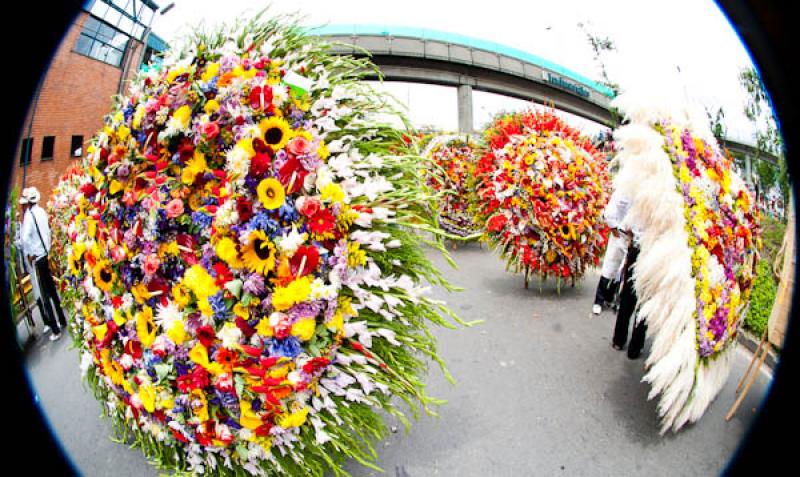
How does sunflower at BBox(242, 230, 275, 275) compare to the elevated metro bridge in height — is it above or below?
below

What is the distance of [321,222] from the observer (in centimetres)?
156

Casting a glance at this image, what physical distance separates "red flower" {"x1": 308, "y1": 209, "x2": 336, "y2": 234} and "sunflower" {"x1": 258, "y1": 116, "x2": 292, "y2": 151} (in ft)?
1.11

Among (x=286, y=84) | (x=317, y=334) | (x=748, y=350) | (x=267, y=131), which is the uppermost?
(x=286, y=84)

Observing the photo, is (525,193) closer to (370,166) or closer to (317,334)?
(370,166)

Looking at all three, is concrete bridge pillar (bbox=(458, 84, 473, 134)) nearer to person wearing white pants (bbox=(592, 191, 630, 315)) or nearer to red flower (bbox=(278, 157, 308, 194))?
person wearing white pants (bbox=(592, 191, 630, 315))

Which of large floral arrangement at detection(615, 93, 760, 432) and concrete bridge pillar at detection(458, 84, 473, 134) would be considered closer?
large floral arrangement at detection(615, 93, 760, 432)

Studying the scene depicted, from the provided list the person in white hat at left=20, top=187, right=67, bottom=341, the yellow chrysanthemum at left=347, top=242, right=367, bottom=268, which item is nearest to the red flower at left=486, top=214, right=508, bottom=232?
the yellow chrysanthemum at left=347, top=242, right=367, bottom=268

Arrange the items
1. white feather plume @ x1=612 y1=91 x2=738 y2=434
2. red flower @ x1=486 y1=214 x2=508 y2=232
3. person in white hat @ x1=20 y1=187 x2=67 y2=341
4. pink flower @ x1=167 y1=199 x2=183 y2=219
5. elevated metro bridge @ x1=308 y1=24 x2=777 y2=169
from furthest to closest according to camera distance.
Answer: elevated metro bridge @ x1=308 y1=24 x2=777 y2=169 < red flower @ x1=486 y1=214 x2=508 y2=232 < person in white hat @ x1=20 y1=187 x2=67 y2=341 < white feather plume @ x1=612 y1=91 x2=738 y2=434 < pink flower @ x1=167 y1=199 x2=183 y2=219

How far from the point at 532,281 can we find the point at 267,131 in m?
4.89

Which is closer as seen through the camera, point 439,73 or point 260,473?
point 260,473

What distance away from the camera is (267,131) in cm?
165

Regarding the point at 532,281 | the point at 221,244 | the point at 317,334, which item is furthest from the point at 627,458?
the point at 532,281

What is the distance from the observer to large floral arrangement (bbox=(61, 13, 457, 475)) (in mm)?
1556

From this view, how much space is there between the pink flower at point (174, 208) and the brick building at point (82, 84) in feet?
3.37
